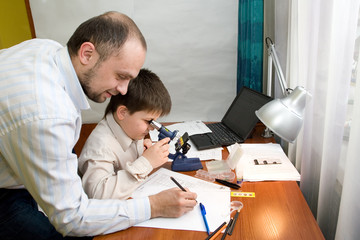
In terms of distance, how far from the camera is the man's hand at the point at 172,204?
33.6 inches

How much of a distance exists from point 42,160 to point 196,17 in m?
1.55

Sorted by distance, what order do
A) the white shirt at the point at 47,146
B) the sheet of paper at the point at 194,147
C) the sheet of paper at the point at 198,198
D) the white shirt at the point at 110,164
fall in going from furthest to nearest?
the sheet of paper at the point at 194,147
the white shirt at the point at 110,164
the sheet of paper at the point at 198,198
the white shirt at the point at 47,146

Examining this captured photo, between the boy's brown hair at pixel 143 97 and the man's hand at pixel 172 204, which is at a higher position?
the boy's brown hair at pixel 143 97

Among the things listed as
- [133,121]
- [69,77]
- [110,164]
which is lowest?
[110,164]

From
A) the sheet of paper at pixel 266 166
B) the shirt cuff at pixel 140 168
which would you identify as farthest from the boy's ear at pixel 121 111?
the sheet of paper at pixel 266 166

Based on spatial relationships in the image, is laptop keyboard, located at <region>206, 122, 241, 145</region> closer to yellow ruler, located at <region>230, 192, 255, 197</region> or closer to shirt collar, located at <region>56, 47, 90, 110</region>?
yellow ruler, located at <region>230, 192, 255, 197</region>

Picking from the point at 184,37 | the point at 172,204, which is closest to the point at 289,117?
the point at 172,204

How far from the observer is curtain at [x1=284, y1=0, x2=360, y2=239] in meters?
0.86

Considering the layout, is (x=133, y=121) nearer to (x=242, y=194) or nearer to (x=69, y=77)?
(x=69, y=77)

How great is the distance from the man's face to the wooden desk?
1.59 ft

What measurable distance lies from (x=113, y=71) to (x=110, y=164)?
0.37 metres

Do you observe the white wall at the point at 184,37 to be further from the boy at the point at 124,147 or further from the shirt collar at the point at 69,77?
the shirt collar at the point at 69,77

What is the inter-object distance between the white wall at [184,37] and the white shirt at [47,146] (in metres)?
1.25

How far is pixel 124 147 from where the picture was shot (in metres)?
1.19
